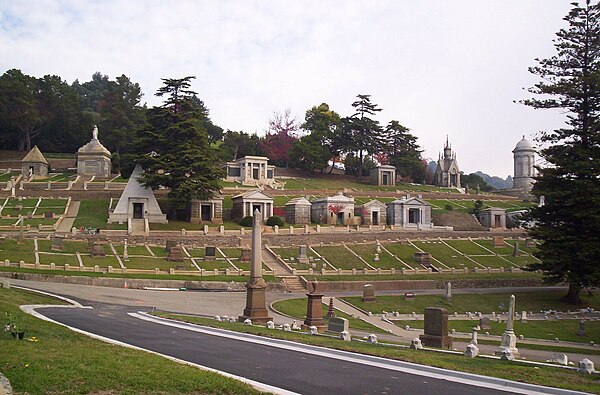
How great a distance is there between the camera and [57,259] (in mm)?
40250

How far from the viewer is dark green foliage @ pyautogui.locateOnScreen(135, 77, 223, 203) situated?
189 feet

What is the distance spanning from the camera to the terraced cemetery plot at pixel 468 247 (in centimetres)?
5947

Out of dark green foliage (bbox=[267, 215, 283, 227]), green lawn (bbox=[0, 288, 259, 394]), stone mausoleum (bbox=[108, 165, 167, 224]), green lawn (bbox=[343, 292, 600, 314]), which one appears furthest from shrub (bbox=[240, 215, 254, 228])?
green lawn (bbox=[0, 288, 259, 394])

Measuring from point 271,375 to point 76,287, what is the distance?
2484 cm

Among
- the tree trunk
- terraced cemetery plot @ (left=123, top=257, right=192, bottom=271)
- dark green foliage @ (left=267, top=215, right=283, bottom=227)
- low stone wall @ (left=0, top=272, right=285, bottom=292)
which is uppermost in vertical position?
dark green foliage @ (left=267, top=215, right=283, bottom=227)

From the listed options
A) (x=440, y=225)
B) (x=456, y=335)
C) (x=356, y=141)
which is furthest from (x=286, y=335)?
(x=356, y=141)

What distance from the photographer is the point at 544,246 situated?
40625mm

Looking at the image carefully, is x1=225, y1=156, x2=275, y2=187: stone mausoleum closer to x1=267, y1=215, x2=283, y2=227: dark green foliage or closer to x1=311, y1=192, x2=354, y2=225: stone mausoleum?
x1=311, y1=192, x2=354, y2=225: stone mausoleum

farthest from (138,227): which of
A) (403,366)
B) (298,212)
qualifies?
(403,366)

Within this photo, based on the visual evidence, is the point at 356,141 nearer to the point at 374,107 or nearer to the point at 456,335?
the point at 374,107

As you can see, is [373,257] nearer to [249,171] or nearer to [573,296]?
[573,296]

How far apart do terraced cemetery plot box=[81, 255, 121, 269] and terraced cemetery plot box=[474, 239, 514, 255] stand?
37810 millimetres

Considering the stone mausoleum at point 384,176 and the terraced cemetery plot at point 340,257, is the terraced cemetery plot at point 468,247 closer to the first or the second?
the terraced cemetery plot at point 340,257

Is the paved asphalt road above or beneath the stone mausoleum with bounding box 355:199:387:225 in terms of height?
beneath
